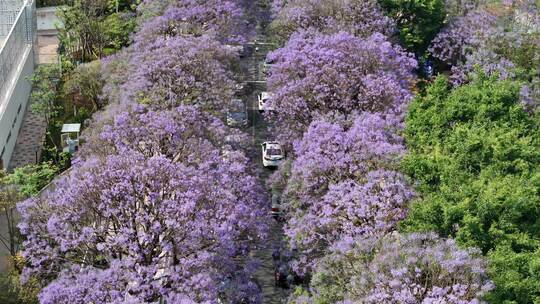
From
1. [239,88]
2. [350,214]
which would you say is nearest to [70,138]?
[239,88]


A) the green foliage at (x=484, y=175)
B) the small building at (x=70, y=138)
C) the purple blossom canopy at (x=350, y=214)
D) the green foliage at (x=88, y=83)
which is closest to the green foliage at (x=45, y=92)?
the green foliage at (x=88, y=83)

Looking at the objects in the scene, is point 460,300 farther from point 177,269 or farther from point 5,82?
point 5,82

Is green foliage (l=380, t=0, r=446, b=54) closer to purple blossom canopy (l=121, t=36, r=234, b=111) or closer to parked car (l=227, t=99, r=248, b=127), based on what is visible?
parked car (l=227, t=99, r=248, b=127)

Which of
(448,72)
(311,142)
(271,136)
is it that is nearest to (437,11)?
(448,72)

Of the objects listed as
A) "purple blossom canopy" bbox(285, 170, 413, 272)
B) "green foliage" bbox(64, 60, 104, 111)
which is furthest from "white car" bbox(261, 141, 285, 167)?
"purple blossom canopy" bbox(285, 170, 413, 272)

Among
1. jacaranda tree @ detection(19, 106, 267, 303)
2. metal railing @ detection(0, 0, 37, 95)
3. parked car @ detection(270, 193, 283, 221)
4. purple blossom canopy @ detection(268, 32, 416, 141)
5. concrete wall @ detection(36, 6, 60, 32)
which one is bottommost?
concrete wall @ detection(36, 6, 60, 32)

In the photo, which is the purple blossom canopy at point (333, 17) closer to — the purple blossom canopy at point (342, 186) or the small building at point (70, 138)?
the purple blossom canopy at point (342, 186)
